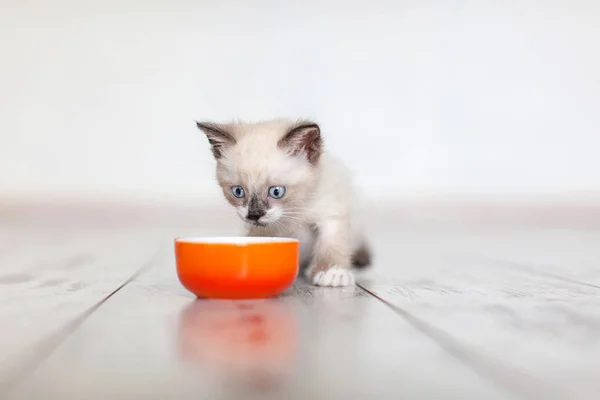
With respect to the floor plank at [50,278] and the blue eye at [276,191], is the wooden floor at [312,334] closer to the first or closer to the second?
the floor plank at [50,278]

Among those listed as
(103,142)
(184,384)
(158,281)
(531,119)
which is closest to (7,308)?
(158,281)

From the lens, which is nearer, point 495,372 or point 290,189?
point 495,372

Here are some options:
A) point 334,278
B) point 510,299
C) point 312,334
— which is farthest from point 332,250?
point 312,334

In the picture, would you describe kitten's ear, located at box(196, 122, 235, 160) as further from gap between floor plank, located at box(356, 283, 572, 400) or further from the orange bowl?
gap between floor plank, located at box(356, 283, 572, 400)

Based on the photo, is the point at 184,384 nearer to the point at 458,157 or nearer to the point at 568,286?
the point at 568,286

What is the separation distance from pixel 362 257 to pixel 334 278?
1.68 feet

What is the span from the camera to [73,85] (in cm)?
305

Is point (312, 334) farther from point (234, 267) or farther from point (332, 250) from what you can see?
point (332, 250)

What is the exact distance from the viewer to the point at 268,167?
1.82 m

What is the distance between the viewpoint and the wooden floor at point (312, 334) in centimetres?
87

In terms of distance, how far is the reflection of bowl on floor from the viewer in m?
0.96

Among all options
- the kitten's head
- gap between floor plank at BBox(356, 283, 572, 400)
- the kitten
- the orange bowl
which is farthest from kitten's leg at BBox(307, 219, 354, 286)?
gap between floor plank at BBox(356, 283, 572, 400)

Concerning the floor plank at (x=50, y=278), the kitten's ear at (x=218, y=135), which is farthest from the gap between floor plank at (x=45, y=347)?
the kitten's ear at (x=218, y=135)

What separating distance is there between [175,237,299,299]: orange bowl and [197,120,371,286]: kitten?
0.29 m
